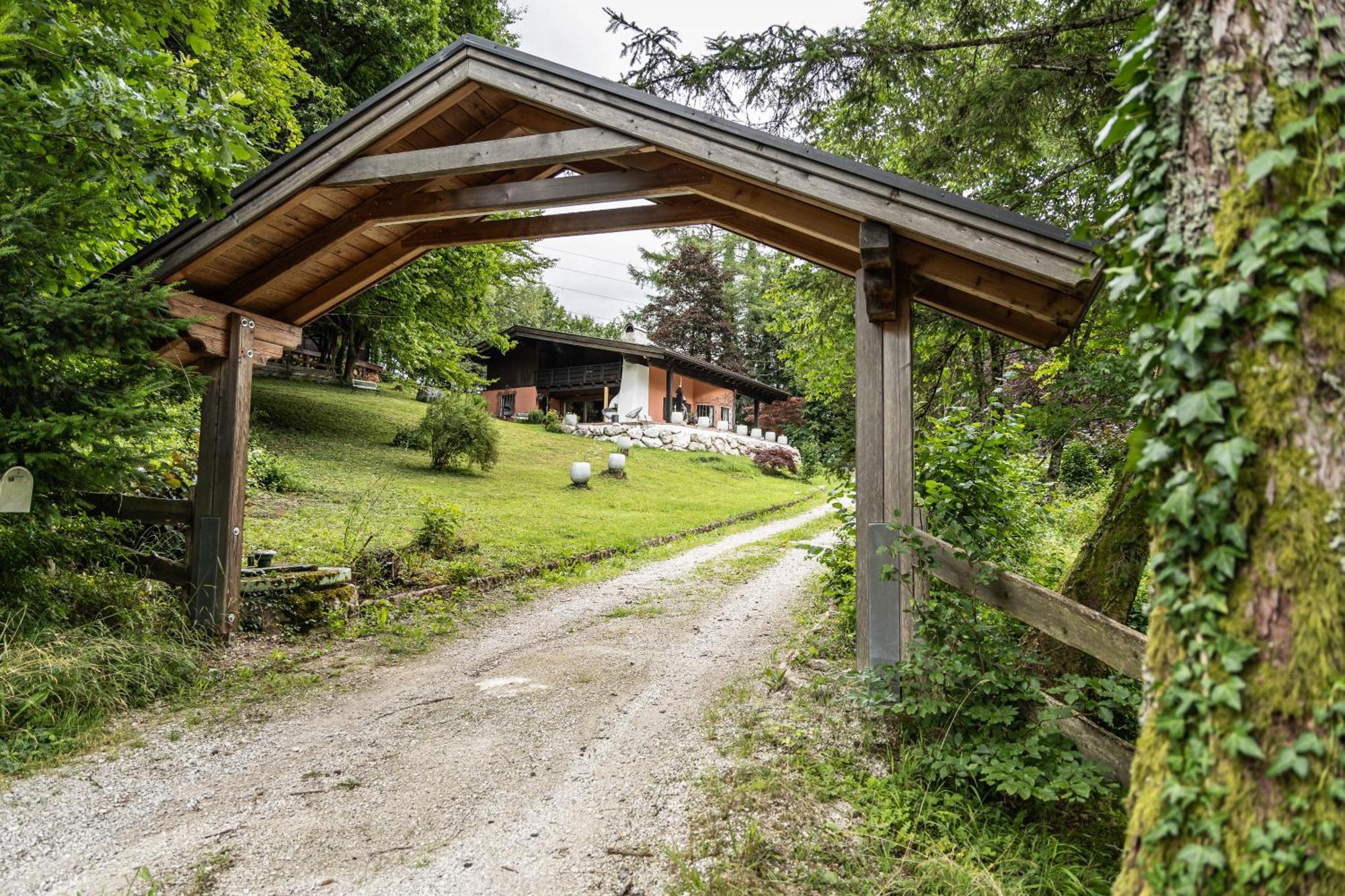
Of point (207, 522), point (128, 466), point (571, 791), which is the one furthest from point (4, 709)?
point (571, 791)

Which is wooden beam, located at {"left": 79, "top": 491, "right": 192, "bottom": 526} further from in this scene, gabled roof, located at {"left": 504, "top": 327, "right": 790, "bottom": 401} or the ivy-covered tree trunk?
gabled roof, located at {"left": 504, "top": 327, "right": 790, "bottom": 401}

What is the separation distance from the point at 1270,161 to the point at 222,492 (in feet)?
20.7

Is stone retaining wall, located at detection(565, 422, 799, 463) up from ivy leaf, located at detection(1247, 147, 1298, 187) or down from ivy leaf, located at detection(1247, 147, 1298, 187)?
up

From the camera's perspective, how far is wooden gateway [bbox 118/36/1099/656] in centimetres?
374

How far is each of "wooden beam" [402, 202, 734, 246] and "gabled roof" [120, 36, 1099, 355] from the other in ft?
0.05

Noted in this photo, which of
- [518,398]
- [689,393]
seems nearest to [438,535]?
[518,398]

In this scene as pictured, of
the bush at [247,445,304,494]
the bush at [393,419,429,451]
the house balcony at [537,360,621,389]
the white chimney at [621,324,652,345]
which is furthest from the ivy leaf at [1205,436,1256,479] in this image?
the white chimney at [621,324,652,345]

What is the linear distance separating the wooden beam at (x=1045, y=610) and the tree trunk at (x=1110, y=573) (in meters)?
0.74

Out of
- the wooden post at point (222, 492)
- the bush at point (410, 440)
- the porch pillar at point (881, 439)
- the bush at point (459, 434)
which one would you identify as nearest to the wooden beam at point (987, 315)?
the porch pillar at point (881, 439)

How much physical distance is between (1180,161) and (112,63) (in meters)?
6.86

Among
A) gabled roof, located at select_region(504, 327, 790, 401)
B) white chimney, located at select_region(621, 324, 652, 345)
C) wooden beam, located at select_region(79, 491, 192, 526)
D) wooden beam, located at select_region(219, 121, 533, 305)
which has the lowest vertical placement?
wooden beam, located at select_region(79, 491, 192, 526)

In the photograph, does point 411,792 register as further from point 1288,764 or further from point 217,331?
point 217,331

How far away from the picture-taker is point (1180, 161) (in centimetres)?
175

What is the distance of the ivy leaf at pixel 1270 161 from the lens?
1508 mm
